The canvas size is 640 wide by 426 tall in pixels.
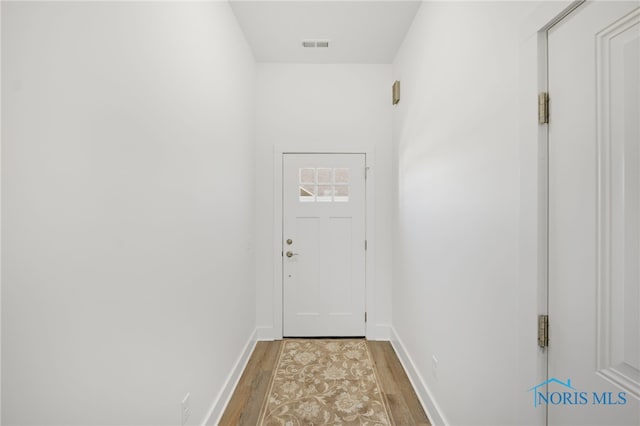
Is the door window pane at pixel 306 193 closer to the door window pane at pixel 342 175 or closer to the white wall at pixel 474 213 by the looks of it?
the door window pane at pixel 342 175

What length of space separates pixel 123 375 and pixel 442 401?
5.42 feet

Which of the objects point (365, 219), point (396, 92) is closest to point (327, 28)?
point (396, 92)

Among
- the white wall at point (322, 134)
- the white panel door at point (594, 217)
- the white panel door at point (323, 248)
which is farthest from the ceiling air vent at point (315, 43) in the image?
the white panel door at point (594, 217)

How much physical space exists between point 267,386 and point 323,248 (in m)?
1.33

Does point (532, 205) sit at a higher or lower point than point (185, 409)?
higher

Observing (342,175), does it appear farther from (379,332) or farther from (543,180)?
(543,180)

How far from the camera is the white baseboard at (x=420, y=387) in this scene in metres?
1.75

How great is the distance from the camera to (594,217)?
2.70 feet

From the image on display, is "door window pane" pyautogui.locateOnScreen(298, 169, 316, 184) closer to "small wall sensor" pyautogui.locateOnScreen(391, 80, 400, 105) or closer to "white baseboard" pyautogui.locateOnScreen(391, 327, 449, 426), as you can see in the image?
"small wall sensor" pyautogui.locateOnScreen(391, 80, 400, 105)

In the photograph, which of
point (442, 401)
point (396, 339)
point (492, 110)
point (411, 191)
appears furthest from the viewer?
point (396, 339)

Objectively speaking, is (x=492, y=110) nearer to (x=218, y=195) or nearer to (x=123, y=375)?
(x=218, y=195)

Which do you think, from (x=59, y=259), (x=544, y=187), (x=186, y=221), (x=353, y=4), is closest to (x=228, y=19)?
(x=353, y=4)

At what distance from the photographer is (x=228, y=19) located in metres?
2.10

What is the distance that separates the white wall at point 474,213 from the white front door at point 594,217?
2.6 inches
